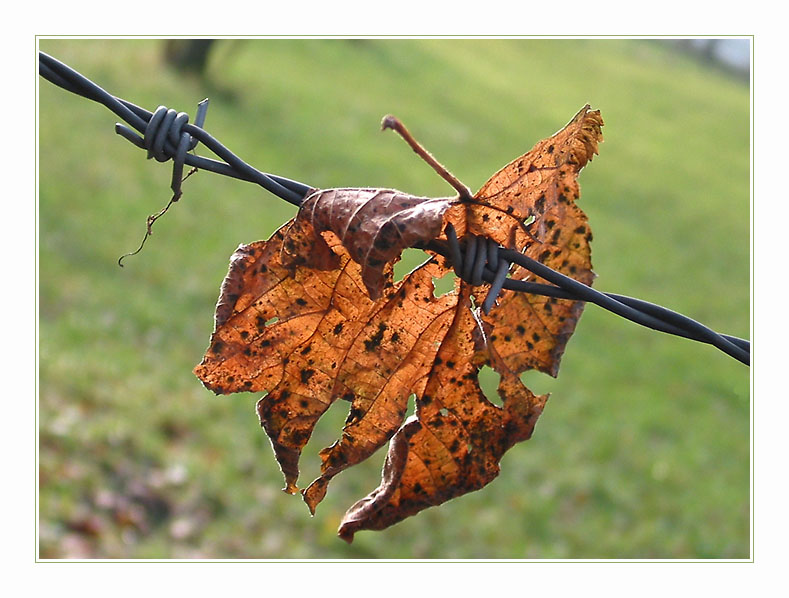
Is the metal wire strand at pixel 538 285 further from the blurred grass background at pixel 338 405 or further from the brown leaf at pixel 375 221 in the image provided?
the blurred grass background at pixel 338 405

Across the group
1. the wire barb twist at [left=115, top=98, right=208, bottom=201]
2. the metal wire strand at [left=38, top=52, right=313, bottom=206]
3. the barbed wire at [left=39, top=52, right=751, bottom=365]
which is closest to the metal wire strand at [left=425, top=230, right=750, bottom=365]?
the barbed wire at [left=39, top=52, right=751, bottom=365]

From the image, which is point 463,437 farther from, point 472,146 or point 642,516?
point 472,146

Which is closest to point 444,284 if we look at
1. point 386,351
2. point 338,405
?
point 338,405

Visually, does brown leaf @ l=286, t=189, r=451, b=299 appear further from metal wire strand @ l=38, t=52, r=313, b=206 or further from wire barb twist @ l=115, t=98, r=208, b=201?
wire barb twist @ l=115, t=98, r=208, b=201

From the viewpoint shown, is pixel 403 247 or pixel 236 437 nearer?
pixel 403 247

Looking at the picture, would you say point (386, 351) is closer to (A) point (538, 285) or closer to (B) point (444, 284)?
(A) point (538, 285)

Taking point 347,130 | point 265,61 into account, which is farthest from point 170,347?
point 265,61
